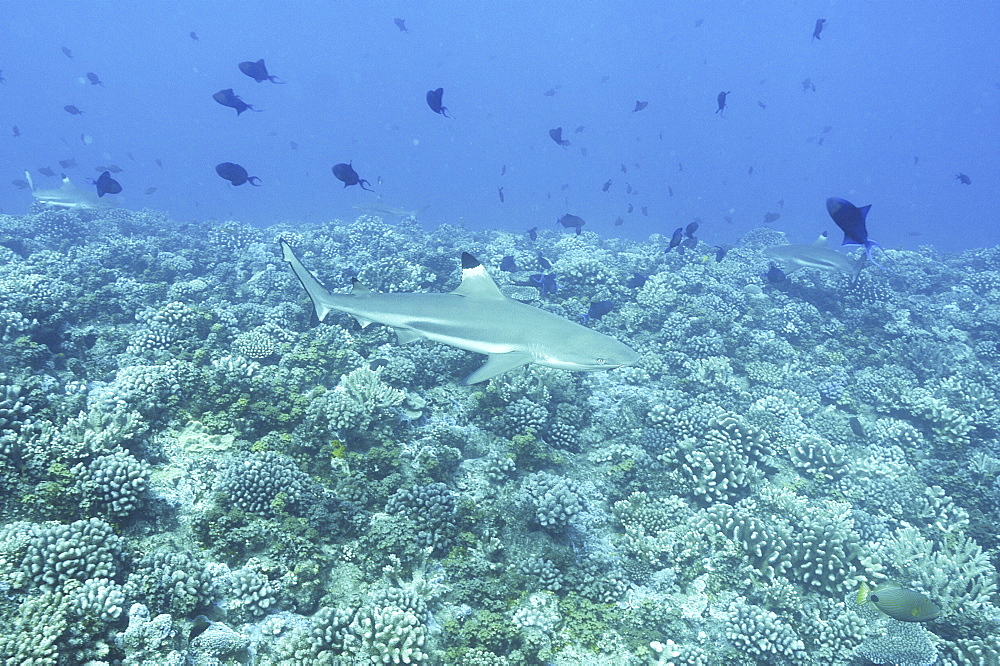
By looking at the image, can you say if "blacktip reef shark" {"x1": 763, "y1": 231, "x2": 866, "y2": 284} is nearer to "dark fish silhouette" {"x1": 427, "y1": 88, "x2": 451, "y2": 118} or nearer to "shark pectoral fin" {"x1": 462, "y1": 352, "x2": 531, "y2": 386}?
"dark fish silhouette" {"x1": 427, "y1": 88, "x2": 451, "y2": 118}

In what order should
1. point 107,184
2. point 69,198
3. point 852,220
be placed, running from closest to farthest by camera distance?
point 852,220 → point 107,184 → point 69,198

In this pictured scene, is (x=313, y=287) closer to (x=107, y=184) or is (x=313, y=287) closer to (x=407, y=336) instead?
(x=407, y=336)

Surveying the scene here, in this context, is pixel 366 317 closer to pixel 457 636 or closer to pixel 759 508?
pixel 457 636

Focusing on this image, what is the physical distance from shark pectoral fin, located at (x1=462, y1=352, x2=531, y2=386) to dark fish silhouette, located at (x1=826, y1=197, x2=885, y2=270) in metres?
4.57

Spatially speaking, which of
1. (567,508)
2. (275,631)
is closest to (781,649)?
(567,508)

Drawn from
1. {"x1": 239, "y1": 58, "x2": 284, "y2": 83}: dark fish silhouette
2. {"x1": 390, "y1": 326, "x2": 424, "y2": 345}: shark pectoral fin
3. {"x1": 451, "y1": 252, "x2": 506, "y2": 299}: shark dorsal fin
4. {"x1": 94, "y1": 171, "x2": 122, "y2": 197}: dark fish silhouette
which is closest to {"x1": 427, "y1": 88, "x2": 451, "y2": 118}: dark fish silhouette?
{"x1": 239, "y1": 58, "x2": 284, "y2": 83}: dark fish silhouette

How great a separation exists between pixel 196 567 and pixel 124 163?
256108 millimetres

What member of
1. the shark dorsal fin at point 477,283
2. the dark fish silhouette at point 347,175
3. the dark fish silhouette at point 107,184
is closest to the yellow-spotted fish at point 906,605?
the shark dorsal fin at point 477,283

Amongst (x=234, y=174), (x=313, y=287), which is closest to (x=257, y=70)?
(x=234, y=174)

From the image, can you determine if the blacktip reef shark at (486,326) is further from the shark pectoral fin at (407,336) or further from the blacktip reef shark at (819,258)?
the blacktip reef shark at (819,258)

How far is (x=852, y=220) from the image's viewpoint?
20.1 ft

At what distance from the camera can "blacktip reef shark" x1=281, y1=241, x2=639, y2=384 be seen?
6684mm

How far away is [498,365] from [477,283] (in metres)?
1.57

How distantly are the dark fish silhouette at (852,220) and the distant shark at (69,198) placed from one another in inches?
961
